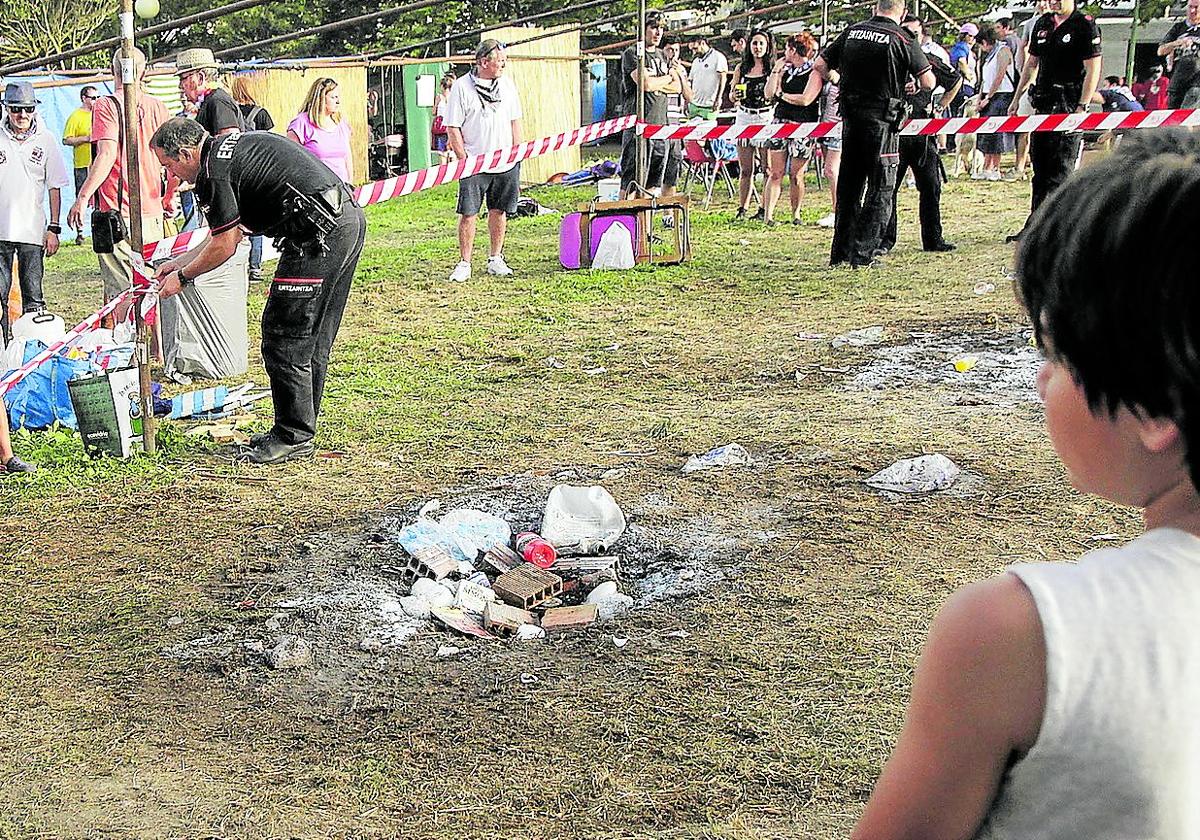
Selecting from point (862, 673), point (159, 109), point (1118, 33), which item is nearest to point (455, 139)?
point (159, 109)

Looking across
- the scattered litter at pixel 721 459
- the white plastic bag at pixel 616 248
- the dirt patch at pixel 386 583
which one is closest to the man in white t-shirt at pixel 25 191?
the white plastic bag at pixel 616 248

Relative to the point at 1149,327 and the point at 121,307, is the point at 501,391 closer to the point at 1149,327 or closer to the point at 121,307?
the point at 121,307

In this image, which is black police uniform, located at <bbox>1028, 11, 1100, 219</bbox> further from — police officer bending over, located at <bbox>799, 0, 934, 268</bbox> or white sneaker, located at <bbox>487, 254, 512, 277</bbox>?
white sneaker, located at <bbox>487, 254, 512, 277</bbox>

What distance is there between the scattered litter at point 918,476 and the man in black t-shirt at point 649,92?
806 centimetres

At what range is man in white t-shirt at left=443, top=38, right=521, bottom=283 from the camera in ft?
38.3

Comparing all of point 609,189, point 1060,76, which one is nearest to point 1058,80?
point 1060,76

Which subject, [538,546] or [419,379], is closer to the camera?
[538,546]

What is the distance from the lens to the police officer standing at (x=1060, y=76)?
10852 mm

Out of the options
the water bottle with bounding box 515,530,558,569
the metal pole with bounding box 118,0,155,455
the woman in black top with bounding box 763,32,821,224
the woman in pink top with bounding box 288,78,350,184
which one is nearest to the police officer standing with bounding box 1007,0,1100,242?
the woman in black top with bounding box 763,32,821,224

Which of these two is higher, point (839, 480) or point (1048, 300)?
point (1048, 300)

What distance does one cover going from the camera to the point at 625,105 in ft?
47.8

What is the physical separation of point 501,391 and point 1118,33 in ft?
93.7

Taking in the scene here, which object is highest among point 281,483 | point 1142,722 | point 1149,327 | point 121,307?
point 1149,327

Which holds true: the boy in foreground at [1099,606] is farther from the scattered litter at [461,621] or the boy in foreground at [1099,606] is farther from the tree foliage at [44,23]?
the tree foliage at [44,23]
